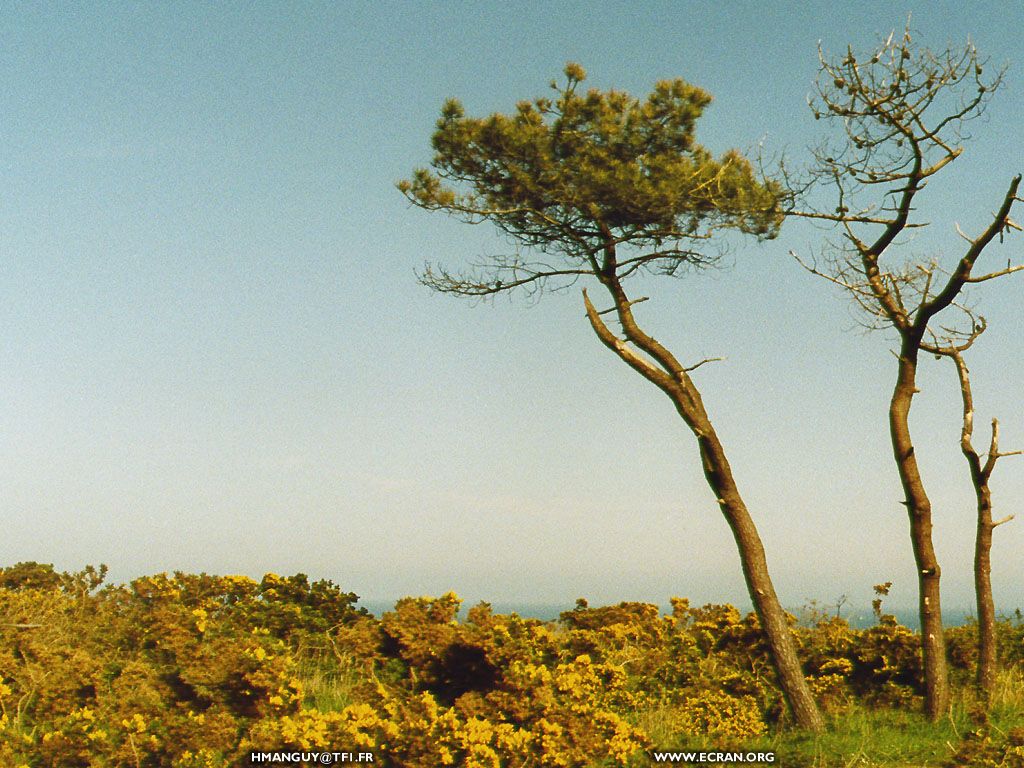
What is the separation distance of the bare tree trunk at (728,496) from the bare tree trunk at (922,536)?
1.34m

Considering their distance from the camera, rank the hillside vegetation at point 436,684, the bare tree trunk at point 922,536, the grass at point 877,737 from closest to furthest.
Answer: the hillside vegetation at point 436,684 → the grass at point 877,737 → the bare tree trunk at point 922,536

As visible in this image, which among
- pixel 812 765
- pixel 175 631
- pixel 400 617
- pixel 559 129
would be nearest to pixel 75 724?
pixel 175 631

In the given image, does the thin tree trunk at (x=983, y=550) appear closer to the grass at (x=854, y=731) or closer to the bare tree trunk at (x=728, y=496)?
the grass at (x=854, y=731)

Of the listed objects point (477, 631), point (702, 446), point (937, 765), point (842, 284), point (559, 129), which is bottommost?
point (937, 765)

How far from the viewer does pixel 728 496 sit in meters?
8.91

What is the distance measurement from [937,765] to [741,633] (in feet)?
9.67

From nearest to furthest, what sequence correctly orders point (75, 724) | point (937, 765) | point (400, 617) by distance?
point (75, 724) < point (937, 765) < point (400, 617)

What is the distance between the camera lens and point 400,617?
324 inches

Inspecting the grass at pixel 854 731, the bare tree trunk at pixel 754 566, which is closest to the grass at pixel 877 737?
the grass at pixel 854 731

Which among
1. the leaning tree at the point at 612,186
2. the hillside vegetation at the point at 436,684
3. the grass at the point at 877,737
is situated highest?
the leaning tree at the point at 612,186

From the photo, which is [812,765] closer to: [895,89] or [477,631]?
[477,631]

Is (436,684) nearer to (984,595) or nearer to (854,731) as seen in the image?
(854,731)

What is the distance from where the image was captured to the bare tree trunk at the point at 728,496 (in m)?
8.30

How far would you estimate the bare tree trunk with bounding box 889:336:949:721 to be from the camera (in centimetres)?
873
